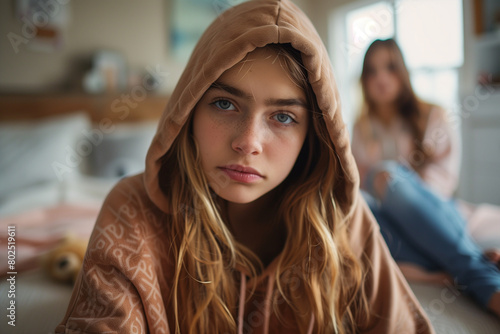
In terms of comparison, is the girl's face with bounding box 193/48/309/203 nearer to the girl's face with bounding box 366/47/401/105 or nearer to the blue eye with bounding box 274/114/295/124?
the blue eye with bounding box 274/114/295/124

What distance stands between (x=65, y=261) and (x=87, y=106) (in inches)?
62.3

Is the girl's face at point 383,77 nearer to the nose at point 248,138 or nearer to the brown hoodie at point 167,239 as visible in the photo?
the brown hoodie at point 167,239

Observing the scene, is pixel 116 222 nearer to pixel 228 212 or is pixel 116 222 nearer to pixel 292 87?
pixel 228 212

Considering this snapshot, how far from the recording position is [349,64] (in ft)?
11.1

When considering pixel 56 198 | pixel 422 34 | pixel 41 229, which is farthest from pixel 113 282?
pixel 422 34

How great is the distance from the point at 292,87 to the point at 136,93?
202 centimetres

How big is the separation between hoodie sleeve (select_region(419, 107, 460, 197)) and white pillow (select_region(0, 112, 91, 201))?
1804mm

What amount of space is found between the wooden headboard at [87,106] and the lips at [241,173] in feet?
5.68

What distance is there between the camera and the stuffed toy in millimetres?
840

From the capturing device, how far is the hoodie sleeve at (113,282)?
55 cm

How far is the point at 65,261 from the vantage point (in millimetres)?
855

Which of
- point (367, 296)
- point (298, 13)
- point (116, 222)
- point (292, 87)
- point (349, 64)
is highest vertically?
point (349, 64)

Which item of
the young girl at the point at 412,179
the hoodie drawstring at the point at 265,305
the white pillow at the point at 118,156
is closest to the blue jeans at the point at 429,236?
the young girl at the point at 412,179

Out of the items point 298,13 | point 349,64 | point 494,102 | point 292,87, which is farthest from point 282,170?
point 349,64
